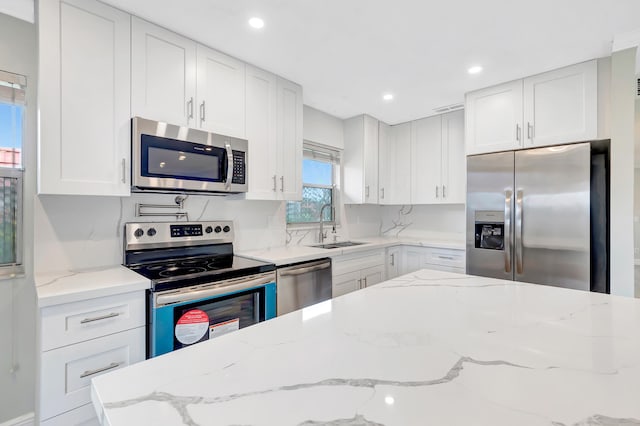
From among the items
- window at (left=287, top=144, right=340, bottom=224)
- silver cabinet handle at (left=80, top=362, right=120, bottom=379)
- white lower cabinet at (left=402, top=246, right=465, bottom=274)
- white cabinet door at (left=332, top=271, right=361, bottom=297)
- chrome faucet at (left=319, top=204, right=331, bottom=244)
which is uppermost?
window at (left=287, top=144, right=340, bottom=224)

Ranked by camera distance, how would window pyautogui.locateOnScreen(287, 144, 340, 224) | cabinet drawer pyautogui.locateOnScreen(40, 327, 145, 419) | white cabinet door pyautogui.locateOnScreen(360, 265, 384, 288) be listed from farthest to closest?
window pyautogui.locateOnScreen(287, 144, 340, 224), white cabinet door pyautogui.locateOnScreen(360, 265, 384, 288), cabinet drawer pyautogui.locateOnScreen(40, 327, 145, 419)

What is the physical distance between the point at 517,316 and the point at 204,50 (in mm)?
2372

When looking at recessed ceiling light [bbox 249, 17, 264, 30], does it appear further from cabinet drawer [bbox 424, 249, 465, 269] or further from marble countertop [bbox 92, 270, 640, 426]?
cabinet drawer [bbox 424, 249, 465, 269]

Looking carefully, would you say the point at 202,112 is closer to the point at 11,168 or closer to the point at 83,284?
the point at 11,168

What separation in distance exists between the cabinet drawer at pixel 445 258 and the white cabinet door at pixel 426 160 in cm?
64

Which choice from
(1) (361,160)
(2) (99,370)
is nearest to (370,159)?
(1) (361,160)

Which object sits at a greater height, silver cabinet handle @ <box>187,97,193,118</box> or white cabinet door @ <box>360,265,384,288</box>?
silver cabinet handle @ <box>187,97,193,118</box>

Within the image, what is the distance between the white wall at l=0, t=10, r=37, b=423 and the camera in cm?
173

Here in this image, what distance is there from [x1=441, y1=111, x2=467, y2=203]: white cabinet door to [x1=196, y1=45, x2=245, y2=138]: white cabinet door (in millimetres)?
2369

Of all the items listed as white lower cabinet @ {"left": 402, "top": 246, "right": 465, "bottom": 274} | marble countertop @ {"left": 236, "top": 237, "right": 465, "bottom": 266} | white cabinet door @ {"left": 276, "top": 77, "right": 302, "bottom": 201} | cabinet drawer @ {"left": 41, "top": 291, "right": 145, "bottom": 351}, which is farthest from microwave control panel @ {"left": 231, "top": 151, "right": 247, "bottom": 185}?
white lower cabinet @ {"left": 402, "top": 246, "right": 465, "bottom": 274}

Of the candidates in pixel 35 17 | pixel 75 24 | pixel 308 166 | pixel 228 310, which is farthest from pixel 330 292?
pixel 35 17

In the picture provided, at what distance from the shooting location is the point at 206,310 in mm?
1785

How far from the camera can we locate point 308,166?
3.52 meters

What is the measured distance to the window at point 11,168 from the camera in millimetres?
1747
